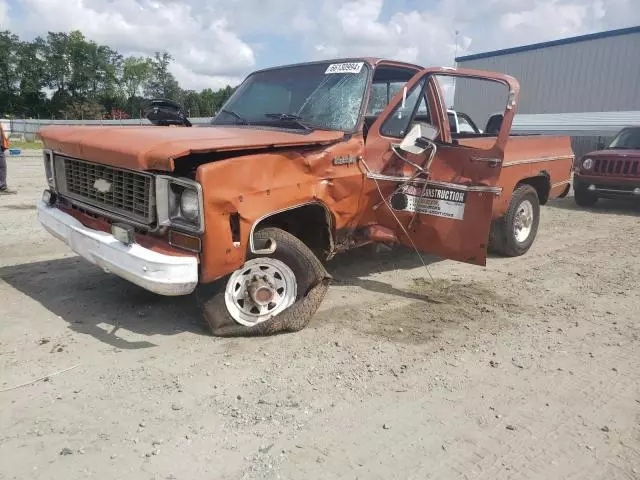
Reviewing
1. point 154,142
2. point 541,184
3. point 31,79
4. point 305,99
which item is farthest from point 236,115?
point 31,79

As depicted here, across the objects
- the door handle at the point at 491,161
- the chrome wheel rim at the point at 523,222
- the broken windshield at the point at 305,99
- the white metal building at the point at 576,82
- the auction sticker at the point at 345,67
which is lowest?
the chrome wheel rim at the point at 523,222

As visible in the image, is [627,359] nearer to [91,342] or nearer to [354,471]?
[354,471]

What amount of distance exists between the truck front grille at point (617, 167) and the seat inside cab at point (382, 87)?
270 inches

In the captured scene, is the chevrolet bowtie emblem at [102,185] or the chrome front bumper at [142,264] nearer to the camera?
the chrome front bumper at [142,264]

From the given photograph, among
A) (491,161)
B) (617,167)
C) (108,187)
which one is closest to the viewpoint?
(108,187)

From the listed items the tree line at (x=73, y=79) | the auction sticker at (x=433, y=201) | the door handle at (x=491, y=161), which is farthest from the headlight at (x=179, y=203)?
the tree line at (x=73, y=79)

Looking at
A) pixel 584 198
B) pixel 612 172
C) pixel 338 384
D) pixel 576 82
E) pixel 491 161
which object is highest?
pixel 576 82

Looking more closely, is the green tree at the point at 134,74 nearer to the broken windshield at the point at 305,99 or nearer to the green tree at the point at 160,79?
the green tree at the point at 160,79

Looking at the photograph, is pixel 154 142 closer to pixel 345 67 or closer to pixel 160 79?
pixel 345 67

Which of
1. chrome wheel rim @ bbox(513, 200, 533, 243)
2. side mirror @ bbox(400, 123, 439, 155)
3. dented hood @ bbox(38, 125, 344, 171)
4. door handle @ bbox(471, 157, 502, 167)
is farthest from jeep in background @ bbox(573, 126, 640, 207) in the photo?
dented hood @ bbox(38, 125, 344, 171)

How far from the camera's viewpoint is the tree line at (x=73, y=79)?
63531mm

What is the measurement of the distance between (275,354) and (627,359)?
251 centimetres

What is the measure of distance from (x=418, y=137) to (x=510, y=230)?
2749mm

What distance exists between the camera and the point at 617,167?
10352 mm
